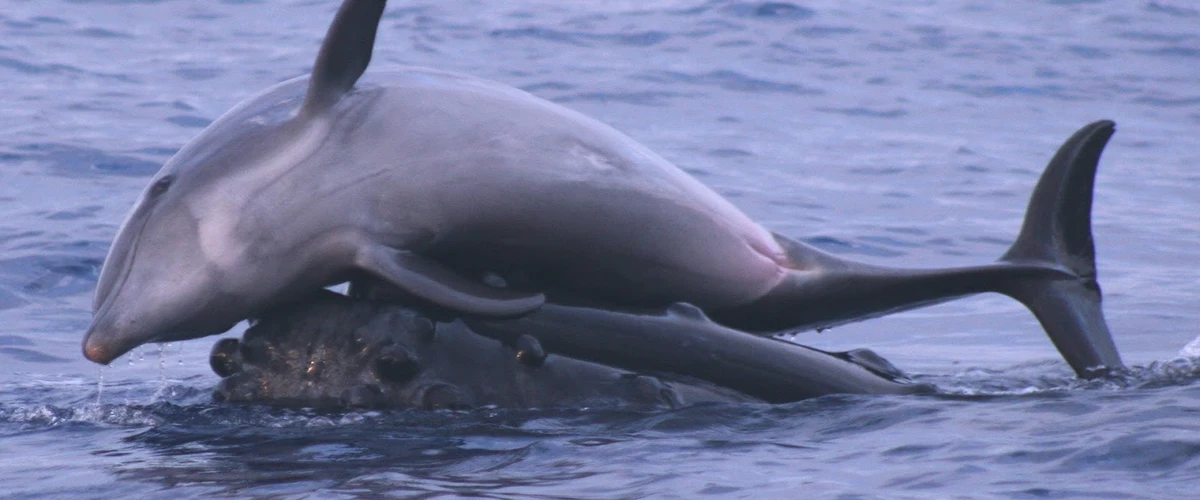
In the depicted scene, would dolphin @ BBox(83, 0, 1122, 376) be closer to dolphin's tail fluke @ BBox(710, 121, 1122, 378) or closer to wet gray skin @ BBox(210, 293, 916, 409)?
dolphin's tail fluke @ BBox(710, 121, 1122, 378)

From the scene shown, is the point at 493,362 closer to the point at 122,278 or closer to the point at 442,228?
the point at 442,228

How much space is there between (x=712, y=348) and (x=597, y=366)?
21.5 inches

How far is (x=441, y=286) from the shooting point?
25.6ft

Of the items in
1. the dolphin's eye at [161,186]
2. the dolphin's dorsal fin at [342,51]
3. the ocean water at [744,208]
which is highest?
the dolphin's dorsal fin at [342,51]

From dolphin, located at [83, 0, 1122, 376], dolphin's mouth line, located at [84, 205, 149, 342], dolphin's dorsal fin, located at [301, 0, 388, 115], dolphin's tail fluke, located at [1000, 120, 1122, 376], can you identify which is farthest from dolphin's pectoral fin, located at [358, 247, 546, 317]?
dolphin's tail fluke, located at [1000, 120, 1122, 376]

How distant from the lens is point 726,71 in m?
26.9

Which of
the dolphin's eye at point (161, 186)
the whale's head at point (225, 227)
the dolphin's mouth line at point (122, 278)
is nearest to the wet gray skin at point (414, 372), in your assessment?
the whale's head at point (225, 227)

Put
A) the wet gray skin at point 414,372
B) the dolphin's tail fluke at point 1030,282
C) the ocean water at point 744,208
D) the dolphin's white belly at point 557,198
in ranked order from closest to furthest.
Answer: the ocean water at point 744,208, the wet gray skin at point 414,372, the dolphin's white belly at point 557,198, the dolphin's tail fluke at point 1030,282

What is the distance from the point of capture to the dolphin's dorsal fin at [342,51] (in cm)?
830

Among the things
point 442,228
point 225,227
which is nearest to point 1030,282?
point 442,228

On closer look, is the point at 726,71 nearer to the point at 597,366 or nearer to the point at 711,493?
the point at 597,366

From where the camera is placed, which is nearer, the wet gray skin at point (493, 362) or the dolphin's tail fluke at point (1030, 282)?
the wet gray skin at point (493, 362)

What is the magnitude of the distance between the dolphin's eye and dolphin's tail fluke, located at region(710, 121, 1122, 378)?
274cm

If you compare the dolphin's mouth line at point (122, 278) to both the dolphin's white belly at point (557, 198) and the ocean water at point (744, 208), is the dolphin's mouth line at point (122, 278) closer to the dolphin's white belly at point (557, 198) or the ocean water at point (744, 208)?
the ocean water at point (744, 208)
